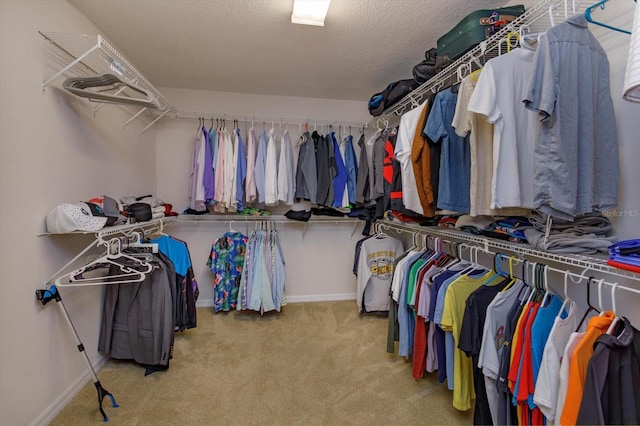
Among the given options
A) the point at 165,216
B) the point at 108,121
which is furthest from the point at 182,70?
the point at 165,216

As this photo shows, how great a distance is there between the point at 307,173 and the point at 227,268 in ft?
4.24

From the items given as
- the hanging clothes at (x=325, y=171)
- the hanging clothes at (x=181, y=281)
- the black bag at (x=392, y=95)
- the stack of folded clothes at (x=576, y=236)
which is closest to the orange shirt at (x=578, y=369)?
the stack of folded clothes at (x=576, y=236)

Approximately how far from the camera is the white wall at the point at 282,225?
3121mm

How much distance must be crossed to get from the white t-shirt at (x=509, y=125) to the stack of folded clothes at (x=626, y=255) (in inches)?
12.2

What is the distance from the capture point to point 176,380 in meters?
1.91

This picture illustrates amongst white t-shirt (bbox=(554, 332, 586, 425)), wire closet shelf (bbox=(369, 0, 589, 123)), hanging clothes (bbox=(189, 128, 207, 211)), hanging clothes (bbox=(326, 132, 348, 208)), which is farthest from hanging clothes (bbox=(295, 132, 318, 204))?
white t-shirt (bbox=(554, 332, 586, 425))

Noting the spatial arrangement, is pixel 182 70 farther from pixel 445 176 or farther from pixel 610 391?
pixel 610 391

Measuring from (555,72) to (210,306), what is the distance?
3.37 meters

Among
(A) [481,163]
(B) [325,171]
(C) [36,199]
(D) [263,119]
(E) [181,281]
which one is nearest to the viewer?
(A) [481,163]

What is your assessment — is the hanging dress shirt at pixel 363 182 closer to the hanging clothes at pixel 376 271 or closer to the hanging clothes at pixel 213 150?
the hanging clothes at pixel 376 271

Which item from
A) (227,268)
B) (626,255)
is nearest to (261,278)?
(227,268)

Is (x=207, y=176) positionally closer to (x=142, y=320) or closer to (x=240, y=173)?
(x=240, y=173)

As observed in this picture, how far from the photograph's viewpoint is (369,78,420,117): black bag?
2318 mm

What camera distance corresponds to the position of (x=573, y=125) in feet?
3.38
